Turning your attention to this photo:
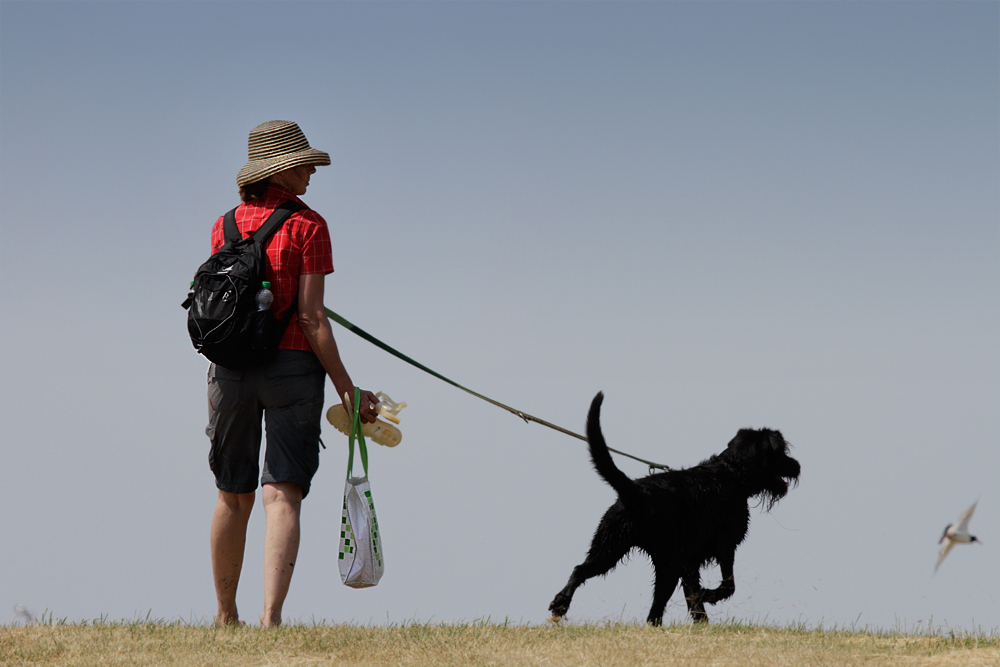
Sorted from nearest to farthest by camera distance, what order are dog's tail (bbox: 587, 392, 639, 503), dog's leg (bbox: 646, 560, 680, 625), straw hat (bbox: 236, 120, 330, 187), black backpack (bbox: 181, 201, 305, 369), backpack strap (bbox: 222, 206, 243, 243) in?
black backpack (bbox: 181, 201, 305, 369)
backpack strap (bbox: 222, 206, 243, 243)
straw hat (bbox: 236, 120, 330, 187)
dog's tail (bbox: 587, 392, 639, 503)
dog's leg (bbox: 646, 560, 680, 625)

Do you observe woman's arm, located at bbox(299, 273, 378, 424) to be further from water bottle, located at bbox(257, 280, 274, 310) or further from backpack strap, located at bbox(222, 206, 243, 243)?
backpack strap, located at bbox(222, 206, 243, 243)

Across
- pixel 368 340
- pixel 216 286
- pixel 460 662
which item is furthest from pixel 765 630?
pixel 216 286

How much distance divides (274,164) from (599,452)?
2.21 m

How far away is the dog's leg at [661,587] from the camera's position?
5.09 meters

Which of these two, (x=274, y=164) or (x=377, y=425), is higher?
(x=274, y=164)

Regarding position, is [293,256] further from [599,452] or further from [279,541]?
[599,452]

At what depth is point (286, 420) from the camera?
160 inches

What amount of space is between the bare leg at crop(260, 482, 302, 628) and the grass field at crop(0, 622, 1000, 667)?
0.14m

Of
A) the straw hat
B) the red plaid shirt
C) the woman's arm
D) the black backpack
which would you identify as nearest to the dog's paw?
the woman's arm

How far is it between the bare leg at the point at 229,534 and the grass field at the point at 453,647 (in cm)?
26

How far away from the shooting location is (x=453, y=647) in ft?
12.9

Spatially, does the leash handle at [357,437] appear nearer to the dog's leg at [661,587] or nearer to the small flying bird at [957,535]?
the dog's leg at [661,587]

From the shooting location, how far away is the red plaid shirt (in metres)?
4.09

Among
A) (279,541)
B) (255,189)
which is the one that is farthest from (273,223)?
(279,541)
